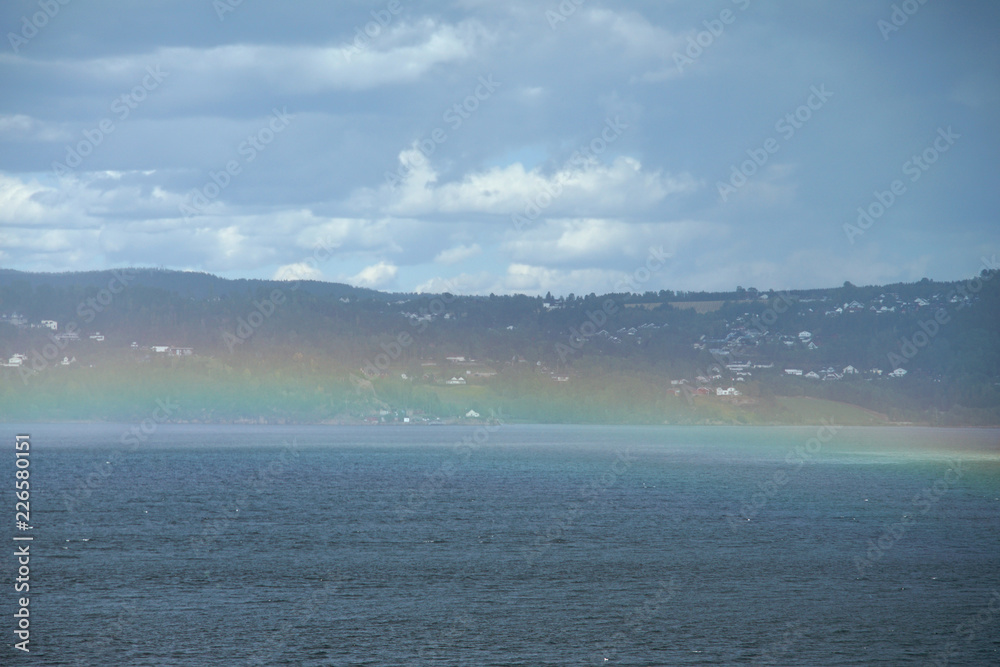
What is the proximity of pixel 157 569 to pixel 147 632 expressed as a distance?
1519 cm

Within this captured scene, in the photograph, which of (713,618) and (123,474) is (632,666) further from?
(123,474)

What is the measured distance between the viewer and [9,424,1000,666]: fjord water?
4059cm

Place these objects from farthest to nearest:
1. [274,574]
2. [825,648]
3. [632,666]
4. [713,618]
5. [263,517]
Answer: [263,517]
[274,574]
[713,618]
[825,648]
[632,666]

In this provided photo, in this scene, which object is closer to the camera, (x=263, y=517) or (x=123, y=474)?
(x=263, y=517)

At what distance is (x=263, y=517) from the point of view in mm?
82125

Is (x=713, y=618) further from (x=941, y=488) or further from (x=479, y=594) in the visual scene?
(x=941, y=488)

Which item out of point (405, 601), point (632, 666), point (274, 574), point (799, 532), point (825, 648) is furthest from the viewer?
point (799, 532)

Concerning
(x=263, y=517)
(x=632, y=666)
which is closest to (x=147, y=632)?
(x=632, y=666)

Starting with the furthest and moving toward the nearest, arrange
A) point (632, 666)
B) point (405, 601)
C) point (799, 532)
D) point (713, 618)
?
point (799, 532)
point (405, 601)
point (713, 618)
point (632, 666)

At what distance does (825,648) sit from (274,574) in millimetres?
30314

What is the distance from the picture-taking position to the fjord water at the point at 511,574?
40.6 meters

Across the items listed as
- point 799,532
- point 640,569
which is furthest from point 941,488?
point 640,569

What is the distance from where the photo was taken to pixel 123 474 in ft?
429

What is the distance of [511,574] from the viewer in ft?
184
